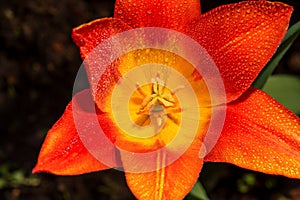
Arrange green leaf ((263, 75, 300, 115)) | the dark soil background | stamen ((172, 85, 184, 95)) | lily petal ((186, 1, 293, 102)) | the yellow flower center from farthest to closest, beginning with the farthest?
the dark soil background → green leaf ((263, 75, 300, 115)) → stamen ((172, 85, 184, 95)) → the yellow flower center → lily petal ((186, 1, 293, 102))

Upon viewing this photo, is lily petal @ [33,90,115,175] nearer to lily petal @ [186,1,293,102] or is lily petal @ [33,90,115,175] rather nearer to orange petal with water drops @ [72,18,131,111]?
orange petal with water drops @ [72,18,131,111]

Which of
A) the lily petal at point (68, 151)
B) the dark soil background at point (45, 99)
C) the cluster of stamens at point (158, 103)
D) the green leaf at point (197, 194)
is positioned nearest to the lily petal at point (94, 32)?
the lily petal at point (68, 151)

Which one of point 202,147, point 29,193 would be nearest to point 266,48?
point 202,147

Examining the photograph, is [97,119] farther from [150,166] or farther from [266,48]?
[266,48]

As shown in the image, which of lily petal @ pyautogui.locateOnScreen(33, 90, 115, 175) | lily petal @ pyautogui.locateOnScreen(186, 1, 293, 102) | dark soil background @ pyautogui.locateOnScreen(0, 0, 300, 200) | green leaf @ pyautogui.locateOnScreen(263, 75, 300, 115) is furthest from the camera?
dark soil background @ pyautogui.locateOnScreen(0, 0, 300, 200)

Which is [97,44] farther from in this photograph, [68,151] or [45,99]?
[45,99]

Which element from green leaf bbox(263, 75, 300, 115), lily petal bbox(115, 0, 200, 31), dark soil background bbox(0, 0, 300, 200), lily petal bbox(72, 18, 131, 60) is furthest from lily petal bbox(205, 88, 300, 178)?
dark soil background bbox(0, 0, 300, 200)

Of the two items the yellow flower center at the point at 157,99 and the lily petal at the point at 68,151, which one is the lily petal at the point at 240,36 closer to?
the yellow flower center at the point at 157,99
